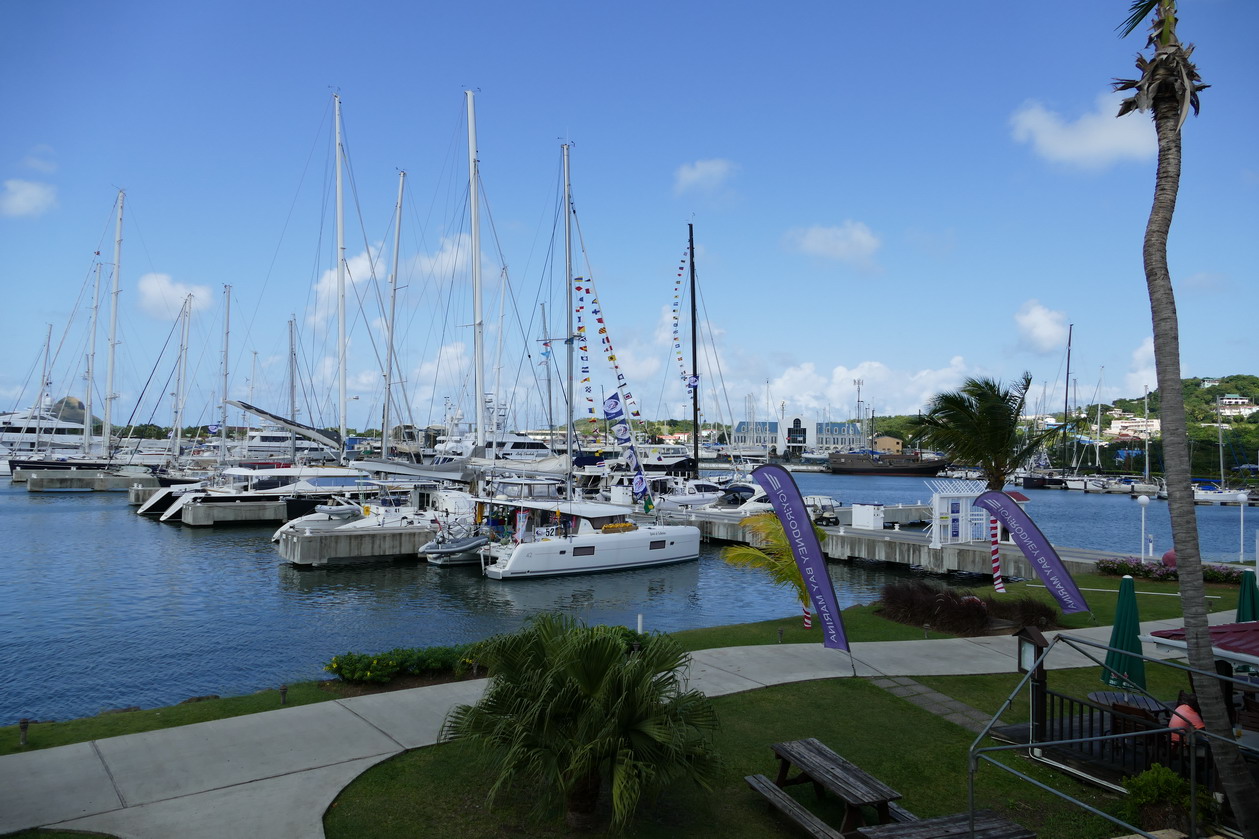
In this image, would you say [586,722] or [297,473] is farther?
[297,473]

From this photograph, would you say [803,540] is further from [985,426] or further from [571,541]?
[571,541]

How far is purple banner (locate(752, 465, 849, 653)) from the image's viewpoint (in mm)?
11961

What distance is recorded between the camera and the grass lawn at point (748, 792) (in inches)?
294

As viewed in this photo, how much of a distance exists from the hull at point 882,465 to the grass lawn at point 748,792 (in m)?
121

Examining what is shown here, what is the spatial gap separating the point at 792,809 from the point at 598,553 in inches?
968

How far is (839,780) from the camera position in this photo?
7.58 m

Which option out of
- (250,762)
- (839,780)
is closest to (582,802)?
(839,780)

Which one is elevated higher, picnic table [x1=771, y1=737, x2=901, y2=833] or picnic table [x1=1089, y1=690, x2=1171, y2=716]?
picnic table [x1=1089, y1=690, x2=1171, y2=716]

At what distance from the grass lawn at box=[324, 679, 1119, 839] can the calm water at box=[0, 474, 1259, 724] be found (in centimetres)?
999

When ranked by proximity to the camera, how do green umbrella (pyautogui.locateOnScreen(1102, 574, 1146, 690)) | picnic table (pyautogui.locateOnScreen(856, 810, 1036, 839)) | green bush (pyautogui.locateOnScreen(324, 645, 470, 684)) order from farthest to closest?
green bush (pyautogui.locateOnScreen(324, 645, 470, 684)), green umbrella (pyautogui.locateOnScreen(1102, 574, 1146, 690)), picnic table (pyautogui.locateOnScreen(856, 810, 1036, 839))

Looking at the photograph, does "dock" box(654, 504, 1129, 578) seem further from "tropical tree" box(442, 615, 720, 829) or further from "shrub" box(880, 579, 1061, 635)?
"tropical tree" box(442, 615, 720, 829)

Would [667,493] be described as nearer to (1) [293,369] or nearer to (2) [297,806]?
(1) [293,369]

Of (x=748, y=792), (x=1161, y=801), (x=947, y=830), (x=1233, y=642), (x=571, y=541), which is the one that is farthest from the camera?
(x=571, y=541)

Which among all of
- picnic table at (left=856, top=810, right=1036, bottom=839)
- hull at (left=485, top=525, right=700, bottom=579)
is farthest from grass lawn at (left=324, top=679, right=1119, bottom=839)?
hull at (left=485, top=525, right=700, bottom=579)
